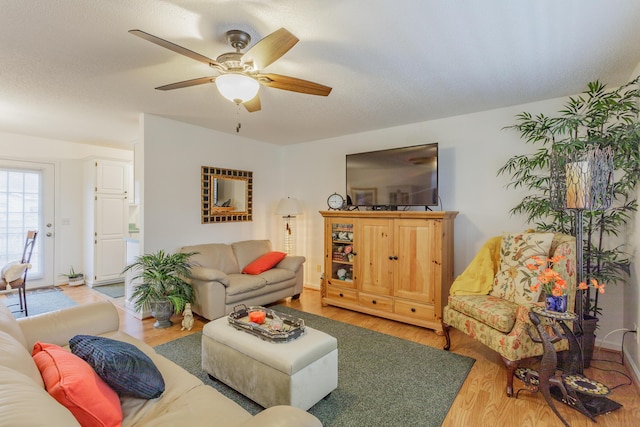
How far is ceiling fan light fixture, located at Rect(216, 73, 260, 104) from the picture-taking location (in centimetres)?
Result: 190

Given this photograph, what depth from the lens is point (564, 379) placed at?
A: 2.04m

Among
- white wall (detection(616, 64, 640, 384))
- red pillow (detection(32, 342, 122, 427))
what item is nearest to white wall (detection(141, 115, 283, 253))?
red pillow (detection(32, 342, 122, 427))

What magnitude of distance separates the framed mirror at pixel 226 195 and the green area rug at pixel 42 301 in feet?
7.53

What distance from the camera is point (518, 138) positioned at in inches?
130

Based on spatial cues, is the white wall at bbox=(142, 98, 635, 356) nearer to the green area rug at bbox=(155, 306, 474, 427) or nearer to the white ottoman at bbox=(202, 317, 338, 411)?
the green area rug at bbox=(155, 306, 474, 427)

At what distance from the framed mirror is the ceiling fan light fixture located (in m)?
2.50

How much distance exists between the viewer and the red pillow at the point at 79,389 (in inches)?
43.1

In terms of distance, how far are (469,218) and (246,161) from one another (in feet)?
10.7

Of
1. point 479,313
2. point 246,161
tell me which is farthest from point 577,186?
point 246,161

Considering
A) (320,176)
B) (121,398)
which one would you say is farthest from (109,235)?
(121,398)

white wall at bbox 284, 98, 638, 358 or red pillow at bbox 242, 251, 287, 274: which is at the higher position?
white wall at bbox 284, 98, 638, 358

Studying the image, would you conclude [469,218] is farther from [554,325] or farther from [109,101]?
[109,101]

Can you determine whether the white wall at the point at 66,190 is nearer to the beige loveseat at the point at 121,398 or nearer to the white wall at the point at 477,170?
the beige loveseat at the point at 121,398

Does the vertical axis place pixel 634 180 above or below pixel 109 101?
below
